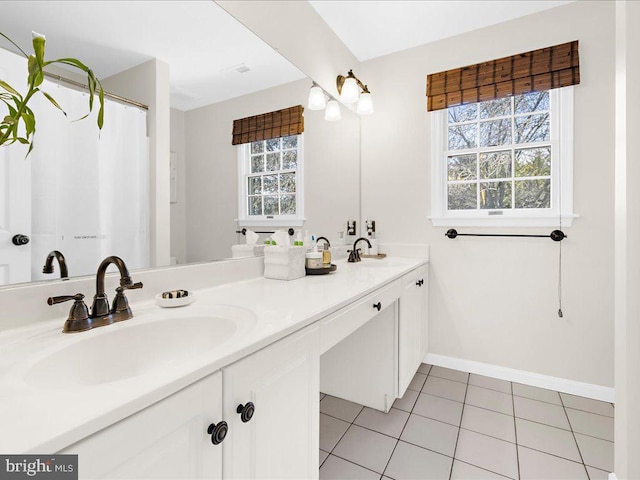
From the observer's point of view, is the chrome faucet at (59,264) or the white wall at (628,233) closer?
the chrome faucet at (59,264)

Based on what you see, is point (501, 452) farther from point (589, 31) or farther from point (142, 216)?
point (589, 31)

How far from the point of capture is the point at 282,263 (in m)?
1.63

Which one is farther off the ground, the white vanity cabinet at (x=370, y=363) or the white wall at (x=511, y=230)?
the white wall at (x=511, y=230)

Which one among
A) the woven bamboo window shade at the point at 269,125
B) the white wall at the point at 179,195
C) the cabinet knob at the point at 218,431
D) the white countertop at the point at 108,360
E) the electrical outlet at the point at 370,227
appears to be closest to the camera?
the white countertop at the point at 108,360

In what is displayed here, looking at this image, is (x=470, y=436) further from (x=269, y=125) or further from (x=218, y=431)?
(x=269, y=125)

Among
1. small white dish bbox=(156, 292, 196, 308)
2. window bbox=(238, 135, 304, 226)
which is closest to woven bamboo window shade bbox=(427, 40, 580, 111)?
window bbox=(238, 135, 304, 226)

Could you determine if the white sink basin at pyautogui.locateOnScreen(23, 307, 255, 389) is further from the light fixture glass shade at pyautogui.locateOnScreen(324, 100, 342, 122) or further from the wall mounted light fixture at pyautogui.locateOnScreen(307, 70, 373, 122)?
the light fixture glass shade at pyautogui.locateOnScreen(324, 100, 342, 122)

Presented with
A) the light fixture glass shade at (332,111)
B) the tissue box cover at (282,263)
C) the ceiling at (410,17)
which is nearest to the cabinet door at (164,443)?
the tissue box cover at (282,263)

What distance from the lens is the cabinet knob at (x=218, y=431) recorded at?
640 millimetres

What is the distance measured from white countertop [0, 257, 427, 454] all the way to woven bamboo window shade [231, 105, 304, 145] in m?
0.78

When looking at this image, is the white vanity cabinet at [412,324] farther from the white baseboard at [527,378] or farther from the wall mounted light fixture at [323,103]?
the wall mounted light fixture at [323,103]

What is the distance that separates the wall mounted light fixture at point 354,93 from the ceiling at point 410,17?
32 centimetres

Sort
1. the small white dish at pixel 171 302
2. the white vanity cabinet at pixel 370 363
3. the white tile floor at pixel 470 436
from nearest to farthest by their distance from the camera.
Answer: the small white dish at pixel 171 302
the white tile floor at pixel 470 436
the white vanity cabinet at pixel 370 363

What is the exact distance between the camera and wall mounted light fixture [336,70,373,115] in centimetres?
243
